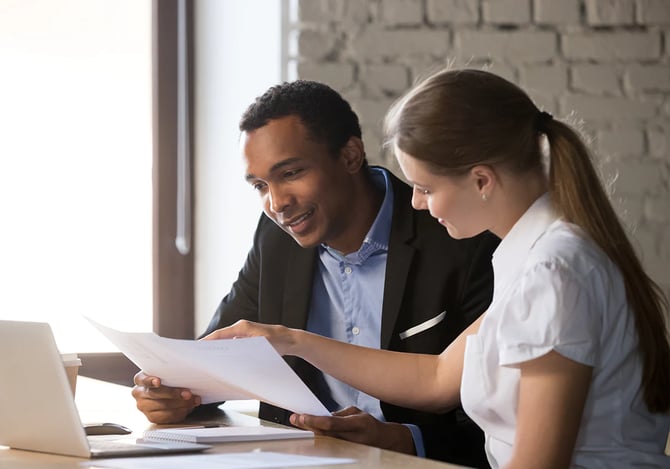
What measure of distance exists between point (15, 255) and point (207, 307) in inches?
19.8

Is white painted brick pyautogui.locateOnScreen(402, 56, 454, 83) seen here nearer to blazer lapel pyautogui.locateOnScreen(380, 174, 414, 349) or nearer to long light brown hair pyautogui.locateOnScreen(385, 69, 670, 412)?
blazer lapel pyautogui.locateOnScreen(380, 174, 414, 349)

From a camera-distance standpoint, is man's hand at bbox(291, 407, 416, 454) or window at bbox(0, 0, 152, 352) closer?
man's hand at bbox(291, 407, 416, 454)

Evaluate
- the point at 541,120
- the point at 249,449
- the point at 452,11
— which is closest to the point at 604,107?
the point at 452,11

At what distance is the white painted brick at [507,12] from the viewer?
2521mm

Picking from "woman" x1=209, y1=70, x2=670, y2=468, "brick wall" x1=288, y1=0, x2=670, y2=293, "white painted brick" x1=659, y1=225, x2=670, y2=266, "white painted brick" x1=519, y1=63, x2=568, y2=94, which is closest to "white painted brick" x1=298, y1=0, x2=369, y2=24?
"brick wall" x1=288, y1=0, x2=670, y2=293

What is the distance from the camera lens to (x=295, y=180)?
1.82m

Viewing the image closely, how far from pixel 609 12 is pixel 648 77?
19 cm

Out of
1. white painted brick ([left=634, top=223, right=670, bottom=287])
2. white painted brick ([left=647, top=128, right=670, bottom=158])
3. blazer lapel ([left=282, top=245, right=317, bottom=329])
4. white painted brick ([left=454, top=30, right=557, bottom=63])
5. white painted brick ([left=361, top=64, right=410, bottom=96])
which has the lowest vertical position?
white painted brick ([left=634, top=223, right=670, bottom=287])

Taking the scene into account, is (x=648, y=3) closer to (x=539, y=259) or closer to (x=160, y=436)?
(x=539, y=259)

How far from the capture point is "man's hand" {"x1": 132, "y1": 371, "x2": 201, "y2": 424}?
151cm

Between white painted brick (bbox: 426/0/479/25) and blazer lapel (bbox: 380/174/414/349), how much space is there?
0.78m

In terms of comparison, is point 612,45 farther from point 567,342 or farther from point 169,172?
point 567,342

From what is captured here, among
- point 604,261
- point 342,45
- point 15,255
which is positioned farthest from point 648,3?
point 15,255

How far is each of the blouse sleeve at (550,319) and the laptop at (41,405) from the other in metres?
0.39
